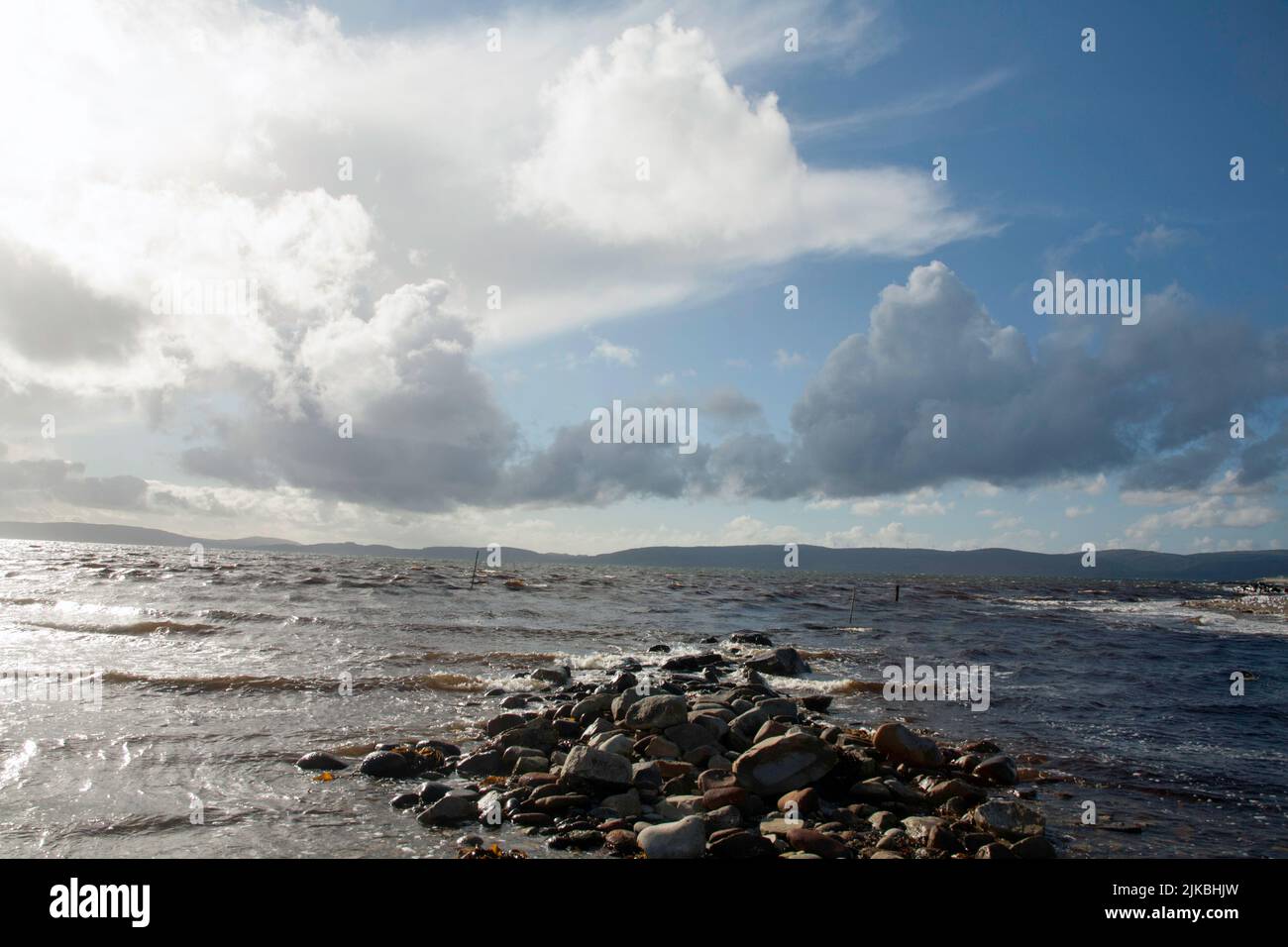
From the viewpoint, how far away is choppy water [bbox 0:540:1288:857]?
9.84 meters

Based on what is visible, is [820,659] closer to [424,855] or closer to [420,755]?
[420,755]

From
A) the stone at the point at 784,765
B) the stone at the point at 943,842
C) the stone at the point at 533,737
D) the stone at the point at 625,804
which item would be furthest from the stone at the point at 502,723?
the stone at the point at 943,842

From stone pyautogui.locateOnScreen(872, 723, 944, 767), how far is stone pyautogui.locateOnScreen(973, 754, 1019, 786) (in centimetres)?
66

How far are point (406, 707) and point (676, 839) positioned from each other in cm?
1078

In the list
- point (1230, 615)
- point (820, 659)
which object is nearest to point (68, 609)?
point (820, 659)

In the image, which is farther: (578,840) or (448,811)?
(448,811)

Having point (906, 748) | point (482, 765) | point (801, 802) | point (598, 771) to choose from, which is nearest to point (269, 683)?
point (482, 765)

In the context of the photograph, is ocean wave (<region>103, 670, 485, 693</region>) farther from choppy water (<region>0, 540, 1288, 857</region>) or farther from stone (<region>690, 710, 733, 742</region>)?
stone (<region>690, 710, 733, 742</region>)

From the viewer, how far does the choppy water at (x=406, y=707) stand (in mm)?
9836

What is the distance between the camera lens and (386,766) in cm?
1178

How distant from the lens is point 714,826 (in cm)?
933

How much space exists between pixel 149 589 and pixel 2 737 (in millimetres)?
39392

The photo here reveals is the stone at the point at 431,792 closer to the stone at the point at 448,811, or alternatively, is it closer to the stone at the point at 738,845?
the stone at the point at 448,811

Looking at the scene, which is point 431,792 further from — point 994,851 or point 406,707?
point 994,851
